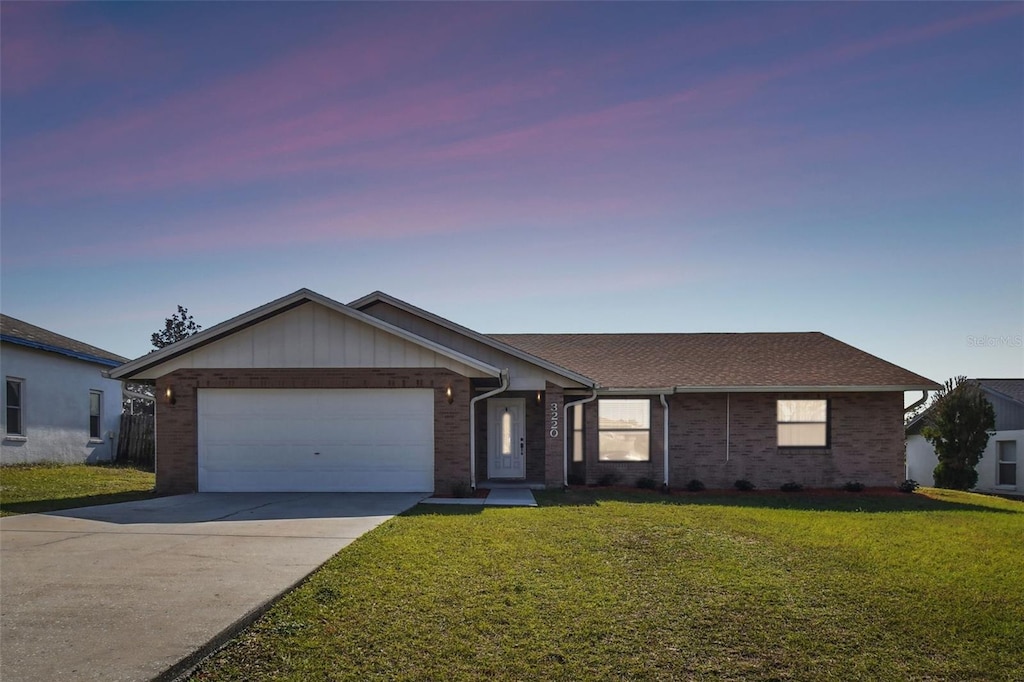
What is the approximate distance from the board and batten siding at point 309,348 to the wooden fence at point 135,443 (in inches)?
439

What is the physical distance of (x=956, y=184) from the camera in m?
16.0

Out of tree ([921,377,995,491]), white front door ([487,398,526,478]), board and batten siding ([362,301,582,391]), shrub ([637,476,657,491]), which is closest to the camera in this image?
board and batten siding ([362,301,582,391])

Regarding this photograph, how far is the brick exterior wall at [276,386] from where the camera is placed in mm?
16031

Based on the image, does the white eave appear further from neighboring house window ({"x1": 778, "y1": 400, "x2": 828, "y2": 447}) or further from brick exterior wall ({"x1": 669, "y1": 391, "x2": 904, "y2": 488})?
neighboring house window ({"x1": 778, "y1": 400, "x2": 828, "y2": 447})

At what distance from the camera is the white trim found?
17.5 m

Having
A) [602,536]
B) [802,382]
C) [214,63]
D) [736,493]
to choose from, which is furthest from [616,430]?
[214,63]

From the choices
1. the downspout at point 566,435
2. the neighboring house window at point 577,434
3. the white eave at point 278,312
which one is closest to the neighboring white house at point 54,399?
the white eave at point 278,312

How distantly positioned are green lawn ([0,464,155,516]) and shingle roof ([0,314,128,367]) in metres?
3.46

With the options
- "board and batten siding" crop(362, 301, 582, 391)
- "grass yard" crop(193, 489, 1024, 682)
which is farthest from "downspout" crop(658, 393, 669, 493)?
"grass yard" crop(193, 489, 1024, 682)

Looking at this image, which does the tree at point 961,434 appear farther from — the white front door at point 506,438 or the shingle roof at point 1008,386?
the white front door at point 506,438

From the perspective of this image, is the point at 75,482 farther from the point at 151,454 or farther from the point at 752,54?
the point at 752,54

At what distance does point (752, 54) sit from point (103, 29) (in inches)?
458

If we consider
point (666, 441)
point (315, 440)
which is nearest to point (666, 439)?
point (666, 441)

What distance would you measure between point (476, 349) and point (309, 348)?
4.34m
